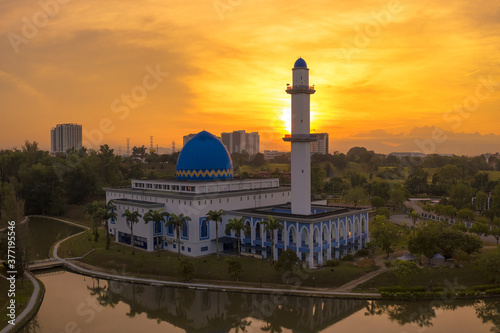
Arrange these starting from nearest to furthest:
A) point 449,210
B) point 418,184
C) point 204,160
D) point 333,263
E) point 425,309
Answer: point 425,309
point 333,263
point 204,160
point 449,210
point 418,184

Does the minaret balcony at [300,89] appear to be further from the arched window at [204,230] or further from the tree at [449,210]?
the tree at [449,210]

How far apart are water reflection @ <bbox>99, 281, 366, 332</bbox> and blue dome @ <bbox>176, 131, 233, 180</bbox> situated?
22.0 meters

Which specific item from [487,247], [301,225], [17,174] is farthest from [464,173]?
[17,174]

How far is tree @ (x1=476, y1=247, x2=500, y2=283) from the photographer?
42.5m

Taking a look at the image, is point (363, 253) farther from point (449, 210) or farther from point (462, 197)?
point (462, 197)

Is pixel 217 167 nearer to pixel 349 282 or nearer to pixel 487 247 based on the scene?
pixel 349 282

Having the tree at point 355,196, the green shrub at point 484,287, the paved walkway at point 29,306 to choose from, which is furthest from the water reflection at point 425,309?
the tree at point 355,196

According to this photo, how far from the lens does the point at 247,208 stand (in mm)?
62062

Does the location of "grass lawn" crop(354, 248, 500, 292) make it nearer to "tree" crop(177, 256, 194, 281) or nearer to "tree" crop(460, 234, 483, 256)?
"tree" crop(460, 234, 483, 256)

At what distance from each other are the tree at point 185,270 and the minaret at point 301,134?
628 inches

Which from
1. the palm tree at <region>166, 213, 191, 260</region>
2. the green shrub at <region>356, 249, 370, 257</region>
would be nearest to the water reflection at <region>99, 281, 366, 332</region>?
the palm tree at <region>166, 213, 191, 260</region>

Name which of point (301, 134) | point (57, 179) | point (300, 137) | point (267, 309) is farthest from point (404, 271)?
point (57, 179)

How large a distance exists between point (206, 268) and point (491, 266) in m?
30.5

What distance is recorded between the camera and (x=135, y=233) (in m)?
60.8
